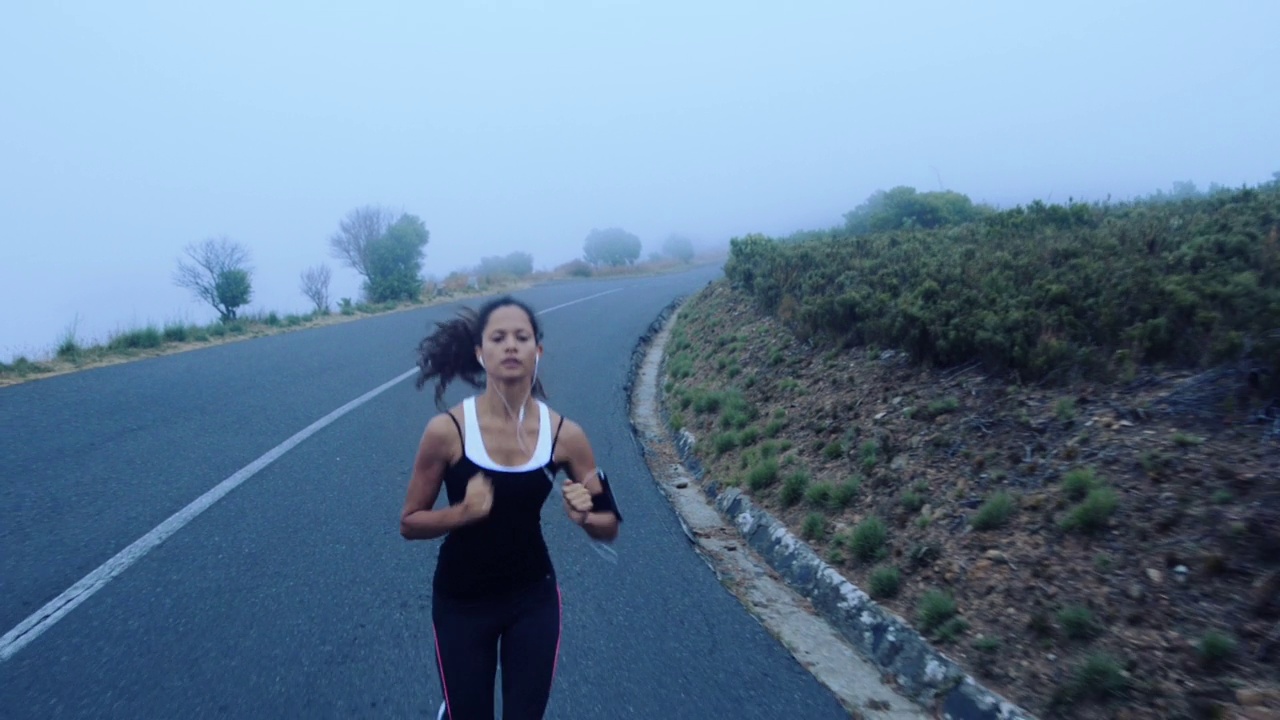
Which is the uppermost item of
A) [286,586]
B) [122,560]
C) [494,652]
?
[494,652]

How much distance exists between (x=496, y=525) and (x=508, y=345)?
59 centimetres

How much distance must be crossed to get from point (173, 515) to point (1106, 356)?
7.15m

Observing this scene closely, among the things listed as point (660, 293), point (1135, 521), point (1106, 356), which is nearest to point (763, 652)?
point (1135, 521)

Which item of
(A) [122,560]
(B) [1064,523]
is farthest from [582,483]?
(A) [122,560]

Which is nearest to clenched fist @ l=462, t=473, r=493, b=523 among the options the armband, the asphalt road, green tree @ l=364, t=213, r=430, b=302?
the armband

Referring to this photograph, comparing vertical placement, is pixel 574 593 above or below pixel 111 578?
below

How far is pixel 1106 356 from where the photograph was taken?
7305 mm

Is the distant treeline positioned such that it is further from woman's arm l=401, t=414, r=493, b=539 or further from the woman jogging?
woman's arm l=401, t=414, r=493, b=539

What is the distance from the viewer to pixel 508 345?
3184 millimetres

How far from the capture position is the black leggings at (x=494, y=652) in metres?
3.17

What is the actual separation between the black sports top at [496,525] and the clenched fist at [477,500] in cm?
10

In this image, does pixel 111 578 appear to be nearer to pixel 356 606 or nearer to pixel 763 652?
pixel 356 606

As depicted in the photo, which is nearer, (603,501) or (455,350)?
(603,501)

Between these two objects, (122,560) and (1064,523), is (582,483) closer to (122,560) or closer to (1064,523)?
(1064,523)
